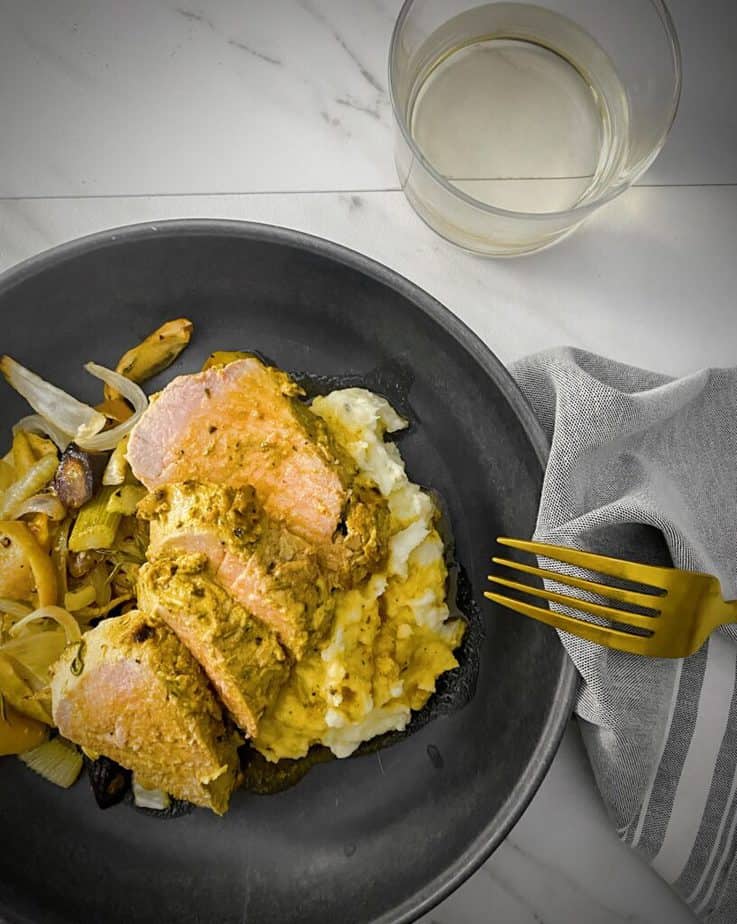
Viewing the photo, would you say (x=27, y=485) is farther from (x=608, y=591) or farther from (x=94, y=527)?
(x=608, y=591)

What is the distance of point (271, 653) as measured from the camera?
1755 millimetres

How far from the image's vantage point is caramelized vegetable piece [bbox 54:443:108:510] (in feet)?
6.48

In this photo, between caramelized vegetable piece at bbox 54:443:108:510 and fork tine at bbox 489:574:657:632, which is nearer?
fork tine at bbox 489:574:657:632

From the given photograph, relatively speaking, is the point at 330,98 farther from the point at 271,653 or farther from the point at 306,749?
the point at 306,749

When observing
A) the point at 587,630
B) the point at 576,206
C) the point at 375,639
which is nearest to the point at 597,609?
the point at 587,630

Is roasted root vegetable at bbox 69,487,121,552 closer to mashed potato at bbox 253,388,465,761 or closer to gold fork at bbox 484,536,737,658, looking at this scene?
mashed potato at bbox 253,388,465,761

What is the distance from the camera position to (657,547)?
6.39 feet

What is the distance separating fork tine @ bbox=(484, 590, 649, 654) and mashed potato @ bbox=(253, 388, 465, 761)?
0.22 metres

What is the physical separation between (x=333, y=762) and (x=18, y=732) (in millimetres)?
710

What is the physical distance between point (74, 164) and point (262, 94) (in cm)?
53

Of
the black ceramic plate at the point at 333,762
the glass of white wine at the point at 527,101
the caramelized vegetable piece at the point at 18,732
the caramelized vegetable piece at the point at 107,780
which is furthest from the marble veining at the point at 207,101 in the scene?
the caramelized vegetable piece at the point at 107,780

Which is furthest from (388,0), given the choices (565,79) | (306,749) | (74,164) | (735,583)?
(306,749)

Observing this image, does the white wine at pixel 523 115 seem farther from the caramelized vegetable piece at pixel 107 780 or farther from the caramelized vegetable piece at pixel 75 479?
the caramelized vegetable piece at pixel 107 780

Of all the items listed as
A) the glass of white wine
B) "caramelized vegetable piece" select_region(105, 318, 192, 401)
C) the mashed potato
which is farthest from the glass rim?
"caramelized vegetable piece" select_region(105, 318, 192, 401)
